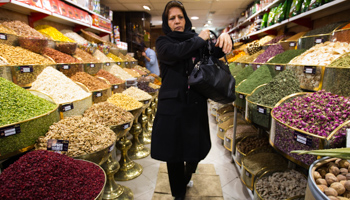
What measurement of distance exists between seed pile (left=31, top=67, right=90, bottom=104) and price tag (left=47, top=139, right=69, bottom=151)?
0.51m

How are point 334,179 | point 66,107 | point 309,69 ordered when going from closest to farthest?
point 334,179 → point 309,69 → point 66,107

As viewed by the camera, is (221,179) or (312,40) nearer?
(312,40)

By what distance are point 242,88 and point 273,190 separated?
41.9 inches

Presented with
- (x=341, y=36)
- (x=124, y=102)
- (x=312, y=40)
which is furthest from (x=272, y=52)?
(x=124, y=102)

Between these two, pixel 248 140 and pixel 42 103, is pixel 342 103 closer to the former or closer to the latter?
pixel 248 140

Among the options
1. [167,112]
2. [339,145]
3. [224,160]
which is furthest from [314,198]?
[224,160]

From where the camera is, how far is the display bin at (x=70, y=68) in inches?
85.7

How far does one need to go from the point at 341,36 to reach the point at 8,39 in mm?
3053

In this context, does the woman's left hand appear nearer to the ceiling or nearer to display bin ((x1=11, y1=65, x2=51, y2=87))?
display bin ((x1=11, y1=65, x2=51, y2=87))

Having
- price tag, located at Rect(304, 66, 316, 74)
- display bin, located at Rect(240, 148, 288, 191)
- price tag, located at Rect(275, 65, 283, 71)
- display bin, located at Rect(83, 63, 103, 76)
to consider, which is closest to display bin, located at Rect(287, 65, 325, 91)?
price tag, located at Rect(304, 66, 316, 74)

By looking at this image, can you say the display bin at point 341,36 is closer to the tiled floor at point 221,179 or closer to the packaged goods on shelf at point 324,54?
the packaged goods on shelf at point 324,54

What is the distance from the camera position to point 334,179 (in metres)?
0.73

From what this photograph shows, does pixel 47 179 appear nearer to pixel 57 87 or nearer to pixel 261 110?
pixel 57 87

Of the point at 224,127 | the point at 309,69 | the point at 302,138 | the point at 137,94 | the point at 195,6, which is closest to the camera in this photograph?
the point at 302,138
